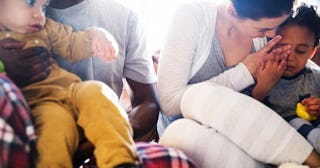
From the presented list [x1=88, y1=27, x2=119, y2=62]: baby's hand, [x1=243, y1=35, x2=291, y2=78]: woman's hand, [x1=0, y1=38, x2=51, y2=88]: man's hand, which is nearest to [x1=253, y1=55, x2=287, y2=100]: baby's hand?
[x1=243, y1=35, x2=291, y2=78]: woman's hand

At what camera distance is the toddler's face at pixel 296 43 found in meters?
0.90

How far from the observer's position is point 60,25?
69cm

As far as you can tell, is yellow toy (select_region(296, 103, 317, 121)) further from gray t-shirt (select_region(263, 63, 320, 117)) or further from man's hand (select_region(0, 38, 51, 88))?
man's hand (select_region(0, 38, 51, 88))

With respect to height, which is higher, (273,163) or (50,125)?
(50,125)

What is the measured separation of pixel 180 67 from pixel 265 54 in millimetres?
200

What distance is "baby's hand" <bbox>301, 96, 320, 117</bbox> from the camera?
2.91 ft

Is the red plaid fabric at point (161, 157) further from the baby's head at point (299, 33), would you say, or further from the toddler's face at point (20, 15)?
the baby's head at point (299, 33)

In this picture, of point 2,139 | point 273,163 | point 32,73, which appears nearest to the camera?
point 2,139

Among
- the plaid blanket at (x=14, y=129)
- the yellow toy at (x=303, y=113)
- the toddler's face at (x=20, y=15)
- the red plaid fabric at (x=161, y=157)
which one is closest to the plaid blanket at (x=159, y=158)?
the red plaid fabric at (x=161, y=157)

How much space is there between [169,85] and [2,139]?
1.37ft

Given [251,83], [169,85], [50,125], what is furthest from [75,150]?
[251,83]

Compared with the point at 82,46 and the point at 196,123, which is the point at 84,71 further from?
the point at 196,123

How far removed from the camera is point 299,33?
0.90 m

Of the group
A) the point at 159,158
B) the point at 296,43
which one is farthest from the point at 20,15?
the point at 296,43
